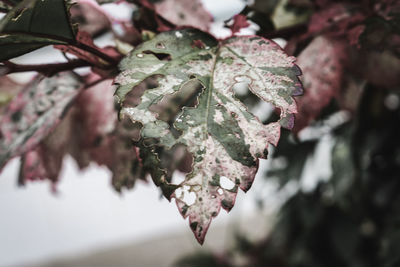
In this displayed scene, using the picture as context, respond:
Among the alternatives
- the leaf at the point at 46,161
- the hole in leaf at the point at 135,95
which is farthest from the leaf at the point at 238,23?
the leaf at the point at 46,161

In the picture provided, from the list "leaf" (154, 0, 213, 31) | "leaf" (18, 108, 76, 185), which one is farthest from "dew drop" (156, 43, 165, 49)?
"leaf" (18, 108, 76, 185)

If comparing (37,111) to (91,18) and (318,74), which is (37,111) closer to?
(91,18)

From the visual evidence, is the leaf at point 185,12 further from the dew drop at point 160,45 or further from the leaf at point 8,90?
the leaf at point 8,90

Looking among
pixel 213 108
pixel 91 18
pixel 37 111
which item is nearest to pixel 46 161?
pixel 37 111

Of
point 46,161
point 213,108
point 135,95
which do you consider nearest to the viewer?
point 213,108

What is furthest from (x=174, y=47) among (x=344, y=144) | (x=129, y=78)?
(x=344, y=144)

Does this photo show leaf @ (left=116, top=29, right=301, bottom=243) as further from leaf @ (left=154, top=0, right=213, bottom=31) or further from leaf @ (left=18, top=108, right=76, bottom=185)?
leaf @ (left=18, top=108, right=76, bottom=185)
